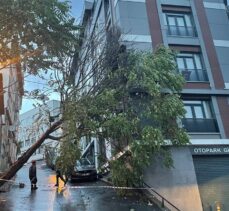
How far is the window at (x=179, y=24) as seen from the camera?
23.3 meters

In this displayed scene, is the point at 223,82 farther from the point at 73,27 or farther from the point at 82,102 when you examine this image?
the point at 73,27

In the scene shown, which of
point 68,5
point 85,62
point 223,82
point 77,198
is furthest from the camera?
point 223,82

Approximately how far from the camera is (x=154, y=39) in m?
22.2

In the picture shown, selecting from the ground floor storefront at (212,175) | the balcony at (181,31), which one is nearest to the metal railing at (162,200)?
the ground floor storefront at (212,175)

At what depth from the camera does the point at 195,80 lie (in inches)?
859

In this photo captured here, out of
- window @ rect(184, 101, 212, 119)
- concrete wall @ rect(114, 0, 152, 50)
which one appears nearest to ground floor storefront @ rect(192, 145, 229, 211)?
window @ rect(184, 101, 212, 119)

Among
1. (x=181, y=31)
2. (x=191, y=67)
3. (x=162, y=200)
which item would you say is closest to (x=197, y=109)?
(x=191, y=67)

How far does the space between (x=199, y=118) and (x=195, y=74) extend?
2.83m

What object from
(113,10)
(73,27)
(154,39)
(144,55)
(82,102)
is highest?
(113,10)

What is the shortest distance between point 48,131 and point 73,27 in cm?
498

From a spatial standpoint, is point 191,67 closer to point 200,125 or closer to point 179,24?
point 179,24

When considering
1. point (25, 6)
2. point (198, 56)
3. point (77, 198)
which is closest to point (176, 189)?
point (77, 198)

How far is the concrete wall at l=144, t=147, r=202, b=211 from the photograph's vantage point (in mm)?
17625

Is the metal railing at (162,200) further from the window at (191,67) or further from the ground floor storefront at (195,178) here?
the window at (191,67)
